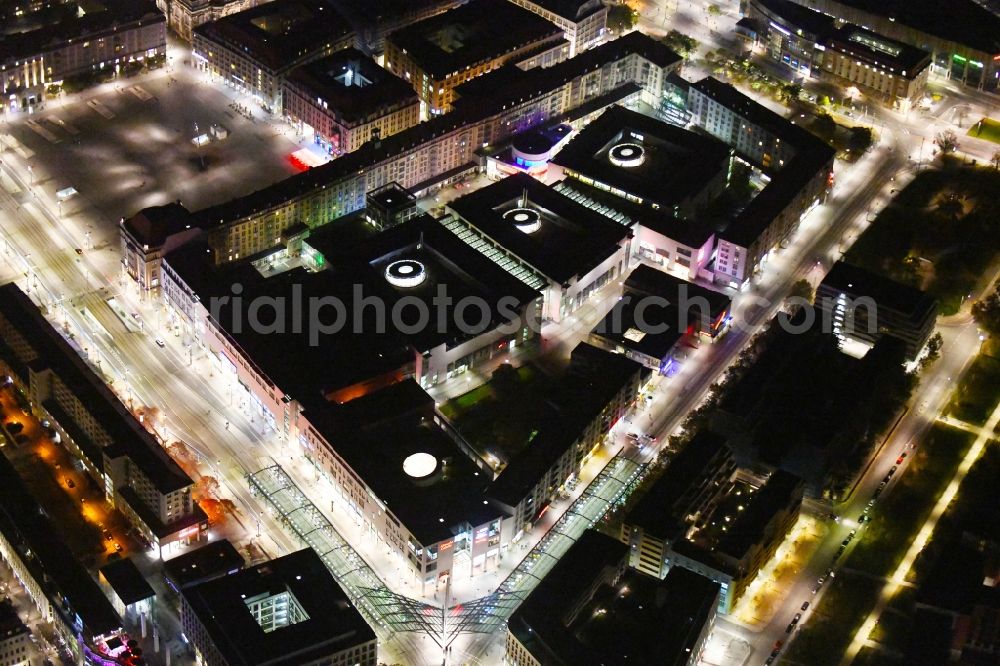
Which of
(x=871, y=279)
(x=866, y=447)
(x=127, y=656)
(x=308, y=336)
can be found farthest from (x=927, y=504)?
(x=127, y=656)

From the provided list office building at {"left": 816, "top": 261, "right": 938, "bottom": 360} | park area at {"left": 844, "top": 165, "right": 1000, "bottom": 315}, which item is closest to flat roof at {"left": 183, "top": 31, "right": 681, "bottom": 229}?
park area at {"left": 844, "top": 165, "right": 1000, "bottom": 315}

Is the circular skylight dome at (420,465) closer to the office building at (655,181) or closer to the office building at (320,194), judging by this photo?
the office building at (320,194)

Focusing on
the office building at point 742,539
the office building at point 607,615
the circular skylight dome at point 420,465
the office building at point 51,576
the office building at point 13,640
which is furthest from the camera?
the circular skylight dome at point 420,465

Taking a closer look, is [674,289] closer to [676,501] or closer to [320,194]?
[676,501]

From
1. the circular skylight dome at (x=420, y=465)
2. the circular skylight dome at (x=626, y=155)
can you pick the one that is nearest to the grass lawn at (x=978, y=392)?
the circular skylight dome at (x=626, y=155)

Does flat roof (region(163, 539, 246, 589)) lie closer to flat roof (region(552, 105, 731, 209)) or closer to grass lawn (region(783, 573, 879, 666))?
grass lawn (region(783, 573, 879, 666))

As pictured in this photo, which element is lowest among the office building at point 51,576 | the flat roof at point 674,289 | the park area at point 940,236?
the office building at point 51,576

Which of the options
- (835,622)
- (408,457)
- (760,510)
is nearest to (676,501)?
(760,510)
